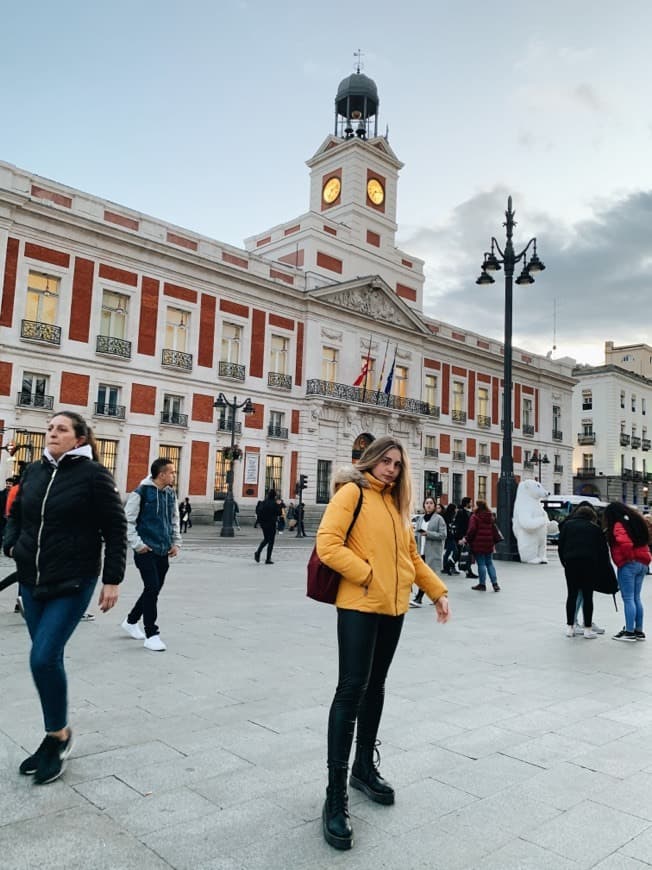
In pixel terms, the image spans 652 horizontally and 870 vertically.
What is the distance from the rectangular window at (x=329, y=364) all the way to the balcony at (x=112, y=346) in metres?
11.1

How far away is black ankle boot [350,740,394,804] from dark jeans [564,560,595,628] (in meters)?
4.85

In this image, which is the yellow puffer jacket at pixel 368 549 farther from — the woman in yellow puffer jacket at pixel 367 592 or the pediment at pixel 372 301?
the pediment at pixel 372 301

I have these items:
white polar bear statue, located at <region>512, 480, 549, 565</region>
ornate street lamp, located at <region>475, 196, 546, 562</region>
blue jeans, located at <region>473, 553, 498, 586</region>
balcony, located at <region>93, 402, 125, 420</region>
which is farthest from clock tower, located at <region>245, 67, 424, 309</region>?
blue jeans, located at <region>473, 553, 498, 586</region>

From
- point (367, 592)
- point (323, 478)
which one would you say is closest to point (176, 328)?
point (323, 478)

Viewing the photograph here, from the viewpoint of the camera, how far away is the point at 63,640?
138 inches

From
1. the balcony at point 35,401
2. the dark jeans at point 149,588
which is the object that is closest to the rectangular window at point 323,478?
the balcony at point 35,401

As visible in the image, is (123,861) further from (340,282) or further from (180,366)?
(340,282)

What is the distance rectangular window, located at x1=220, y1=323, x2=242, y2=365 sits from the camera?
32.4 m

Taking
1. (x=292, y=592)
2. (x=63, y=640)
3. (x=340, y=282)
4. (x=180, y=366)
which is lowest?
(x=292, y=592)

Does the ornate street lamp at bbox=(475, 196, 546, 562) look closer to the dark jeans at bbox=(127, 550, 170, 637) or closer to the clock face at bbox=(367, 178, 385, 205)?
the dark jeans at bbox=(127, 550, 170, 637)

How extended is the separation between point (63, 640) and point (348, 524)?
1626mm

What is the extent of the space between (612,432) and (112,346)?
47.4 m

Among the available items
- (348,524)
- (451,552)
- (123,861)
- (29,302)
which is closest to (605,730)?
(348,524)

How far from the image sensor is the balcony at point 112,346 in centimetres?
2781
